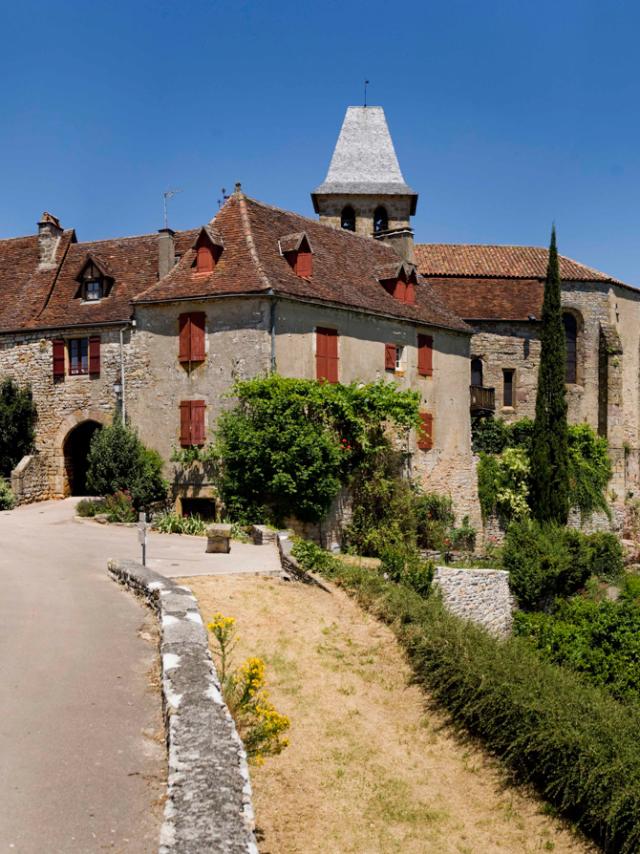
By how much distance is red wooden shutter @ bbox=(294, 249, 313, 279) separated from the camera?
24.8m

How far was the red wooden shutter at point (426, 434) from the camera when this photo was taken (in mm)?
27406

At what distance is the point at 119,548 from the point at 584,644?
441 inches

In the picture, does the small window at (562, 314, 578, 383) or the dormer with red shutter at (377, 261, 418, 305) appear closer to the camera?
the dormer with red shutter at (377, 261, 418, 305)

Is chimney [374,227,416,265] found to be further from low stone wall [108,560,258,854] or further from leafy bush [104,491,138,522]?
low stone wall [108,560,258,854]

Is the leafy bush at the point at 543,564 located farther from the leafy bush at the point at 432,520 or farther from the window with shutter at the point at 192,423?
the window with shutter at the point at 192,423

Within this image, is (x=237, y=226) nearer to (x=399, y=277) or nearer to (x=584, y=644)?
(x=399, y=277)

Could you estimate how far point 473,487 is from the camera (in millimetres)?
28703

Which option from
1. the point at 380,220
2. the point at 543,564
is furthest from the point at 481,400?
the point at 380,220

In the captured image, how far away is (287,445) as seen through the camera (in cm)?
2145

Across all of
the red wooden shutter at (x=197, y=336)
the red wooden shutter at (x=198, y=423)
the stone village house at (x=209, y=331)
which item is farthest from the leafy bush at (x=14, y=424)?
the red wooden shutter at (x=197, y=336)

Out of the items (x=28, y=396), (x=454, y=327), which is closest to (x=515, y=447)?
(x=454, y=327)

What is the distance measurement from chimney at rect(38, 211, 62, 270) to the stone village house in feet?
0.15

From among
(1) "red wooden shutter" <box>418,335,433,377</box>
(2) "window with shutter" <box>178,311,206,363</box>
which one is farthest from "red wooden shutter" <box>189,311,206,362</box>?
(1) "red wooden shutter" <box>418,335,433,377</box>

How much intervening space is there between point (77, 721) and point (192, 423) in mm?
16805
